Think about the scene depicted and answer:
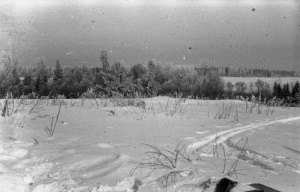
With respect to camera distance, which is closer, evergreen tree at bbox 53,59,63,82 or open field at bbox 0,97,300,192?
open field at bbox 0,97,300,192

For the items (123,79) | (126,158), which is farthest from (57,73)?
(126,158)

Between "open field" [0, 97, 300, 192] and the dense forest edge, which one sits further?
the dense forest edge

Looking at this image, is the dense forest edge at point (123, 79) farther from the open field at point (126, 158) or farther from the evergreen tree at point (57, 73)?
the open field at point (126, 158)

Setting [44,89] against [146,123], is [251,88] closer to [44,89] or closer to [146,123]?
[44,89]

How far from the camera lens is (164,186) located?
171 centimetres

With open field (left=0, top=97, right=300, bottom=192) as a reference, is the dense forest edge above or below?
above

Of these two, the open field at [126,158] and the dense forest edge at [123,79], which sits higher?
the dense forest edge at [123,79]

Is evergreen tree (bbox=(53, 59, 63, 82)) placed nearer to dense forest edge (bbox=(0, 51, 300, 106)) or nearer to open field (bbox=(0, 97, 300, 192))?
dense forest edge (bbox=(0, 51, 300, 106))

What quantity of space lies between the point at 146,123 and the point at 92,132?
1.24m

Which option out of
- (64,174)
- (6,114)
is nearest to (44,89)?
(6,114)

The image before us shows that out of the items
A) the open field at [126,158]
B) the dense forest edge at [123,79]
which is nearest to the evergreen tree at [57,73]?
the dense forest edge at [123,79]

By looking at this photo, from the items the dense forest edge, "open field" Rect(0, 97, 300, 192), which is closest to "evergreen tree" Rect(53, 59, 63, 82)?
the dense forest edge

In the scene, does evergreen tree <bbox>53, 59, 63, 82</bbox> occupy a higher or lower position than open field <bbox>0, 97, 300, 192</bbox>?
higher

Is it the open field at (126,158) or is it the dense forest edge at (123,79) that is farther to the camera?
the dense forest edge at (123,79)
